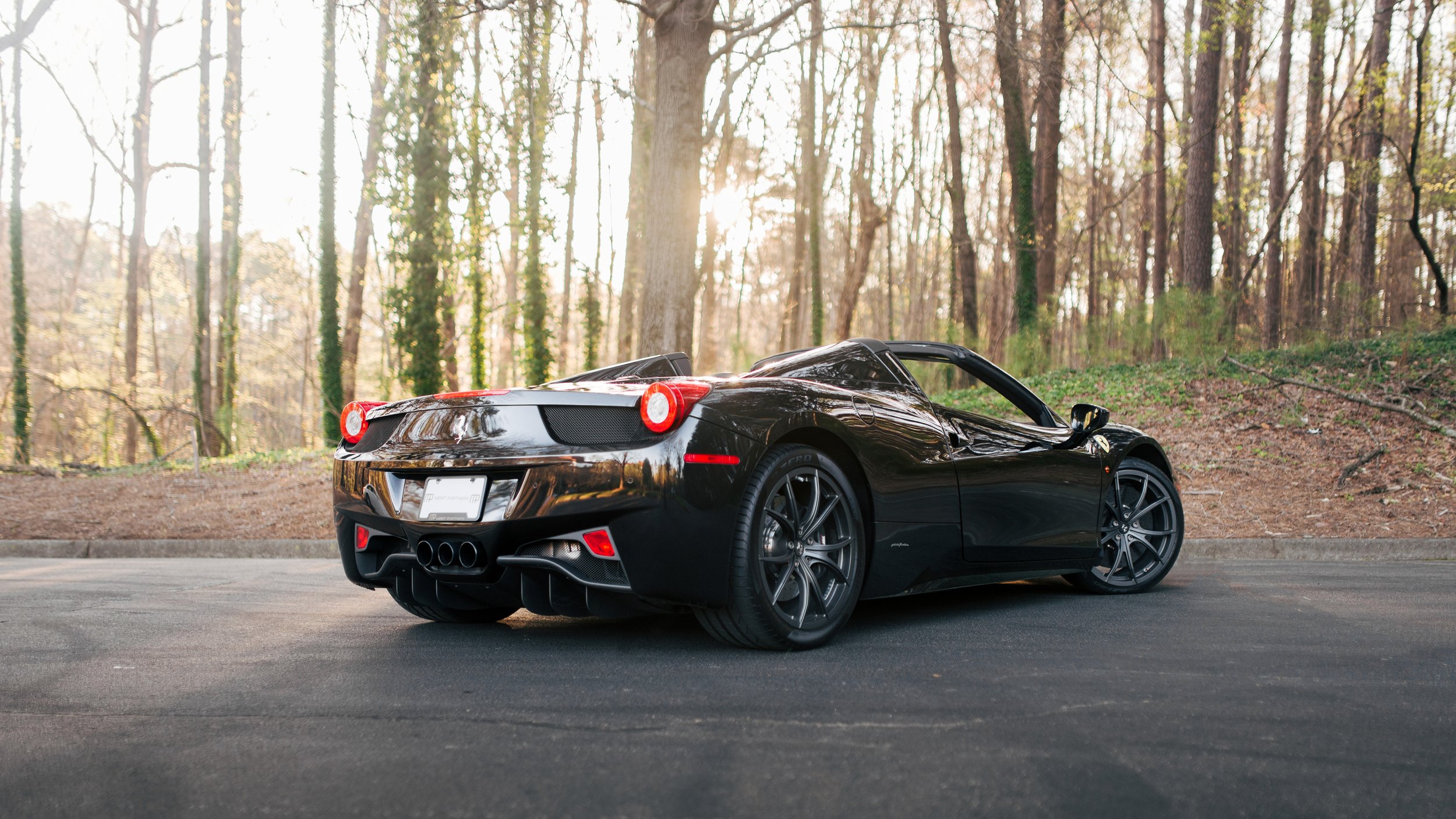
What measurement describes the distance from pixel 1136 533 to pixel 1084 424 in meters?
0.84

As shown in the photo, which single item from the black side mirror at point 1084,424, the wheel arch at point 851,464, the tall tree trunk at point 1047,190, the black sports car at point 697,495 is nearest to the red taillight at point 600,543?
the black sports car at point 697,495

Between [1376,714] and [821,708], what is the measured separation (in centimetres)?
161

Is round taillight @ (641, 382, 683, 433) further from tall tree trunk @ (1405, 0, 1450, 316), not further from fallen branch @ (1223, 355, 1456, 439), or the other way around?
tall tree trunk @ (1405, 0, 1450, 316)

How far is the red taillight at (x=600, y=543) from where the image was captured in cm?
345

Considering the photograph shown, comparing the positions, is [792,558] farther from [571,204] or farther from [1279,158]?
[571,204]

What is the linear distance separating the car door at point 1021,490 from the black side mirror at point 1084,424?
4 cm

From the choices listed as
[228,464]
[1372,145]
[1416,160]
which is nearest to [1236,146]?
[1372,145]

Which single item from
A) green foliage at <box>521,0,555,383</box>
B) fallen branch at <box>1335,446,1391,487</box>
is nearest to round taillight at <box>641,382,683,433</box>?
fallen branch at <box>1335,446,1391,487</box>

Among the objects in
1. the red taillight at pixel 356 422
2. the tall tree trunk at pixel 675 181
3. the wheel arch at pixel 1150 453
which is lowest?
the wheel arch at pixel 1150 453

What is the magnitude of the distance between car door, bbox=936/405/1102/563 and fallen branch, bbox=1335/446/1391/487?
5889 mm

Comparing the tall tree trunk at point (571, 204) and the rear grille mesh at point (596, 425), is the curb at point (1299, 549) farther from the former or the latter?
the tall tree trunk at point (571, 204)

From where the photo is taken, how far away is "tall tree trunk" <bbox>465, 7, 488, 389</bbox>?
20.4 meters

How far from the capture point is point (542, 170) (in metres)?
21.8

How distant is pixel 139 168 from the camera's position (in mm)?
31625
